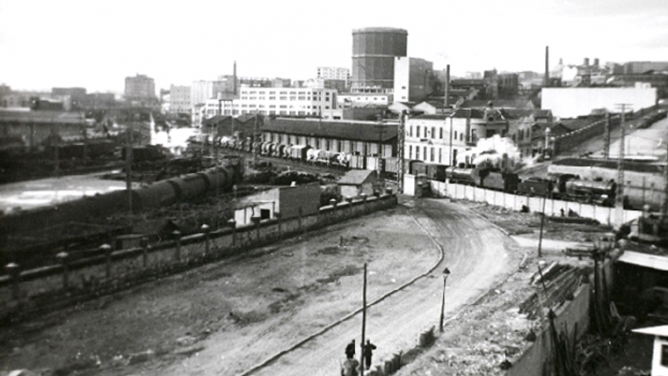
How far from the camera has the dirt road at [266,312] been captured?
54.4 ft

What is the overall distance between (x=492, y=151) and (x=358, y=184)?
1443cm

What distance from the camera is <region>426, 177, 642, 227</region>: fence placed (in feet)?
118

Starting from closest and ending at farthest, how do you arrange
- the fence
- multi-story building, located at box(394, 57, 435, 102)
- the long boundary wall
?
1. the long boundary wall
2. the fence
3. multi-story building, located at box(394, 57, 435, 102)

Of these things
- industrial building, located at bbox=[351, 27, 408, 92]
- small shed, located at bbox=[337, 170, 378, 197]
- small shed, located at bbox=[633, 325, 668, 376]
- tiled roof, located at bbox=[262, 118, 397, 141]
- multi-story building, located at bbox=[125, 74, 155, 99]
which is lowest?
small shed, located at bbox=[633, 325, 668, 376]

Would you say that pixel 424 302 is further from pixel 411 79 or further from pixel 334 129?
pixel 411 79

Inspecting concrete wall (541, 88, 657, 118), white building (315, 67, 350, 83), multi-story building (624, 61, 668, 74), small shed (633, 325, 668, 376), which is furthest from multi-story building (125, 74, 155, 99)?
white building (315, 67, 350, 83)

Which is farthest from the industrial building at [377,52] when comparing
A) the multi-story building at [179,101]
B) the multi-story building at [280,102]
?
the multi-story building at [179,101]

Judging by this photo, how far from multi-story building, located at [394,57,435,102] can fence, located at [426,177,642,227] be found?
5150cm

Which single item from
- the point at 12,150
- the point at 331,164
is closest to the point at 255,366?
the point at 12,150

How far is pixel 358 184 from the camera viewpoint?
44125 mm

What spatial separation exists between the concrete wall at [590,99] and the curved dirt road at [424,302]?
3820cm

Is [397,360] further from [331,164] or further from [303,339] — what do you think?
[331,164]

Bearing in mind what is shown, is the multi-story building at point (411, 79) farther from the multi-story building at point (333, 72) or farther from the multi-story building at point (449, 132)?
the multi-story building at point (333, 72)

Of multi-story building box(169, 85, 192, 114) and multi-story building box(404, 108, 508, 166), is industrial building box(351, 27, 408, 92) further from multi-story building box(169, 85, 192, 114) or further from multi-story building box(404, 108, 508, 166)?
multi-story building box(169, 85, 192, 114)
